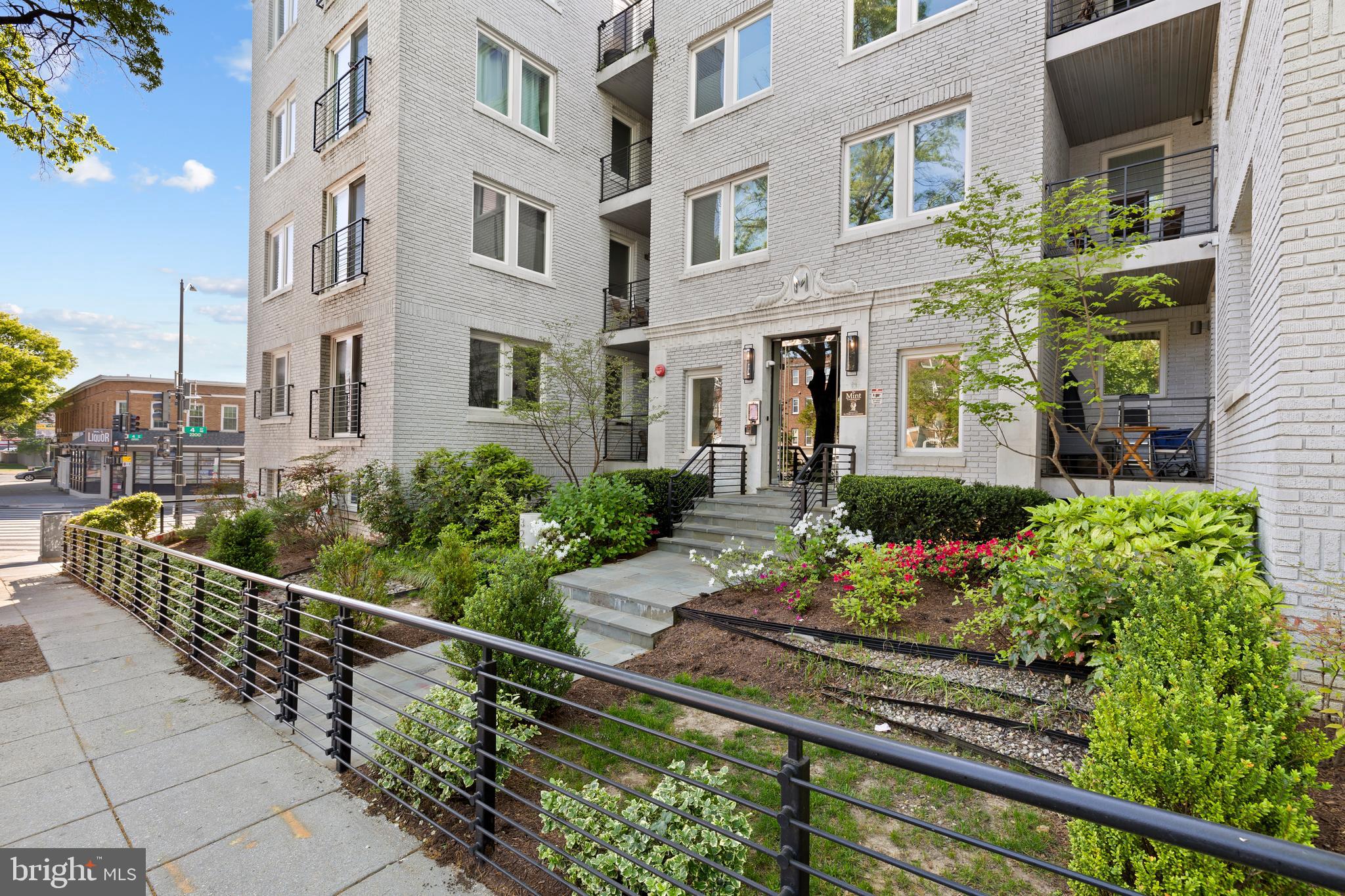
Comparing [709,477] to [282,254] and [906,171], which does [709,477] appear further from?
[282,254]

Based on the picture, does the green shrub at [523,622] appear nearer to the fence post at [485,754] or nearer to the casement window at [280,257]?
the fence post at [485,754]

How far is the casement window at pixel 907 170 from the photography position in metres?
8.73

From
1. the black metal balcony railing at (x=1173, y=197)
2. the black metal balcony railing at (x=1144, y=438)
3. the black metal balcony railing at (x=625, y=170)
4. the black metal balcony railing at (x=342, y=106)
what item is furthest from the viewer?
the black metal balcony railing at (x=625, y=170)

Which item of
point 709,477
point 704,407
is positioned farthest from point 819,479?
point 704,407

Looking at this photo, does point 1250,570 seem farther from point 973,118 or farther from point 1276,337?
point 973,118

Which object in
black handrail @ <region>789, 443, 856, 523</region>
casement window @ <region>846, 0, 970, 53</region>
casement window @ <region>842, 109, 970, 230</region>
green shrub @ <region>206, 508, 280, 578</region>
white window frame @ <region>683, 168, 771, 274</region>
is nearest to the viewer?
green shrub @ <region>206, 508, 280, 578</region>

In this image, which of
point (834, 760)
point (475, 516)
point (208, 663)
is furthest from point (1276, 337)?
point (475, 516)

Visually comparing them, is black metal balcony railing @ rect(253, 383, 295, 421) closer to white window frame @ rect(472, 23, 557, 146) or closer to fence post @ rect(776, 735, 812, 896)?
white window frame @ rect(472, 23, 557, 146)

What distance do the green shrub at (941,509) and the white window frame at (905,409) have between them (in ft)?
5.62

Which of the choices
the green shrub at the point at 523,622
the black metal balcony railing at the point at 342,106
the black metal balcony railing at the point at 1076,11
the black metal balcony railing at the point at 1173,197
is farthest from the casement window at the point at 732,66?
the green shrub at the point at 523,622

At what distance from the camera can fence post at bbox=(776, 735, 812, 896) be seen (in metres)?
1.63

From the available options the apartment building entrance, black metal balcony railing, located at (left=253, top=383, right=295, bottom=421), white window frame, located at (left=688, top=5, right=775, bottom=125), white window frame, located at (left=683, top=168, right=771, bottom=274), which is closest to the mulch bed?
black metal balcony railing, located at (left=253, top=383, right=295, bottom=421)

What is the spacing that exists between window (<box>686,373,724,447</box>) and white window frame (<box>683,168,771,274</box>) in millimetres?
2190

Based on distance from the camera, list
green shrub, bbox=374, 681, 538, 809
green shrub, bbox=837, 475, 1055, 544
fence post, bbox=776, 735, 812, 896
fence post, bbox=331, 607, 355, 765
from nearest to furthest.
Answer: fence post, bbox=776, 735, 812, 896, green shrub, bbox=374, 681, 538, 809, fence post, bbox=331, 607, 355, 765, green shrub, bbox=837, 475, 1055, 544
